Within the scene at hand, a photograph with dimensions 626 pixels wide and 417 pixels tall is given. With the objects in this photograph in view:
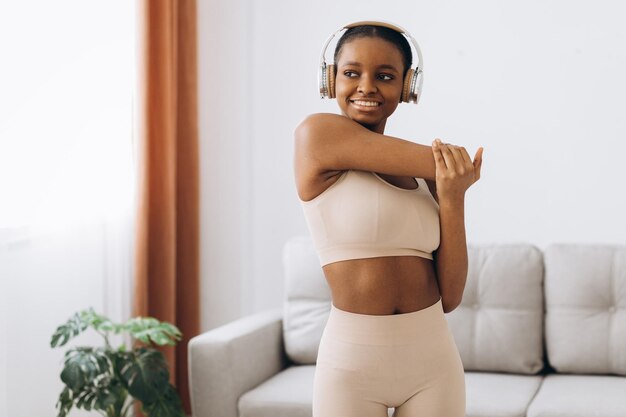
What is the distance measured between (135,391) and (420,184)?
1.60 metres

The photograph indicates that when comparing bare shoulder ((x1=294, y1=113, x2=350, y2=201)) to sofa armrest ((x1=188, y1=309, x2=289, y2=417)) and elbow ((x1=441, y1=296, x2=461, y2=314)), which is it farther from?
sofa armrest ((x1=188, y1=309, x2=289, y2=417))

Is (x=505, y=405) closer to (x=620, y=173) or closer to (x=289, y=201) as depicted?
(x=620, y=173)

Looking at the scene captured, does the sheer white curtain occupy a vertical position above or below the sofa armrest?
above

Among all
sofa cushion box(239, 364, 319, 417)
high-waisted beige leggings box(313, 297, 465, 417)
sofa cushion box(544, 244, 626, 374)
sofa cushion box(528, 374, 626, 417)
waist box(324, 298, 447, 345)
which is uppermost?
waist box(324, 298, 447, 345)

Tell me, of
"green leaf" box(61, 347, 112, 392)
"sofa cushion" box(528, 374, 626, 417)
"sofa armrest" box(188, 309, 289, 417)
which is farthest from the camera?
"sofa armrest" box(188, 309, 289, 417)

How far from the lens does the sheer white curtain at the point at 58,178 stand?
8.60 ft

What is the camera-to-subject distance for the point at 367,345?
133cm

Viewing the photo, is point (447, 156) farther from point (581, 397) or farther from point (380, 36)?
point (581, 397)

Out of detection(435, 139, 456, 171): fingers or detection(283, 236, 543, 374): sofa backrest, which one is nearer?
detection(435, 139, 456, 171): fingers

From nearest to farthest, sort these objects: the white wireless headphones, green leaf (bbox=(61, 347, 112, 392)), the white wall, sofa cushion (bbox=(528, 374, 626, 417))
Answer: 1. the white wireless headphones
2. sofa cushion (bbox=(528, 374, 626, 417))
3. green leaf (bbox=(61, 347, 112, 392))
4. the white wall

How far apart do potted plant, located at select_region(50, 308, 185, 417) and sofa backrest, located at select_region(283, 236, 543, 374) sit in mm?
491

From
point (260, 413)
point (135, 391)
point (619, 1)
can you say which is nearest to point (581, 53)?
point (619, 1)

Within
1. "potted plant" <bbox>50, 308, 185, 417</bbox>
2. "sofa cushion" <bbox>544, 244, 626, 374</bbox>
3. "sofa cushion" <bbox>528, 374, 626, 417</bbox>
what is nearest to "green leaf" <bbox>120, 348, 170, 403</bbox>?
"potted plant" <bbox>50, 308, 185, 417</bbox>

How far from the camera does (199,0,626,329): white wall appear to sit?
3.22 meters
